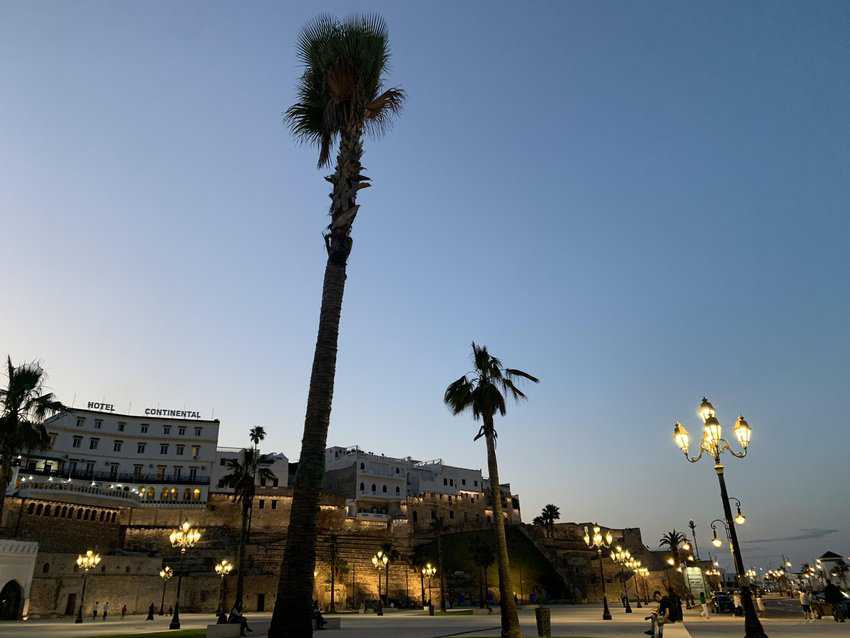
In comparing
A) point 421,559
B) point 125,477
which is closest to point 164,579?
point 125,477

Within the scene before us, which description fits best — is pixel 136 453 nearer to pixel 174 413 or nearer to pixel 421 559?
pixel 174 413

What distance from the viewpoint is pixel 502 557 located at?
22.5 meters

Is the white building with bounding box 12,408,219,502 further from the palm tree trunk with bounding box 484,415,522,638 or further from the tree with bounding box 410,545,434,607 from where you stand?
the palm tree trunk with bounding box 484,415,522,638

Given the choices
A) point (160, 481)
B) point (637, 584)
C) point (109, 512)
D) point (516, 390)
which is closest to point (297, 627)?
point (516, 390)

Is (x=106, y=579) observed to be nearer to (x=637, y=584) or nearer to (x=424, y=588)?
(x=424, y=588)

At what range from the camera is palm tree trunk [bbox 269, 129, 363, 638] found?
10492 millimetres

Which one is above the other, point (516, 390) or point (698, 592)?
point (516, 390)

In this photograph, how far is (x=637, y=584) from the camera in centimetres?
7700

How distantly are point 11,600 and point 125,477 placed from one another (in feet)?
110

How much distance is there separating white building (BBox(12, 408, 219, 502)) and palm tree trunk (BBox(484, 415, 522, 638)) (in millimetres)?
58677

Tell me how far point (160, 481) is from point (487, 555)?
43.9 metres

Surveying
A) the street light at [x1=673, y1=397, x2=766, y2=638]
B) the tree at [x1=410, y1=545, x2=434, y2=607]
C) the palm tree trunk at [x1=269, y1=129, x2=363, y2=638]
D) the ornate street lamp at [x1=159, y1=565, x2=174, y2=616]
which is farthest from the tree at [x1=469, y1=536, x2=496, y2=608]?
the palm tree trunk at [x1=269, y1=129, x2=363, y2=638]

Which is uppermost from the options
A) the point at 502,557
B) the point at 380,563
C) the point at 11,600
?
the point at 502,557

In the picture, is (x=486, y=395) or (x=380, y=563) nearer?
(x=486, y=395)
